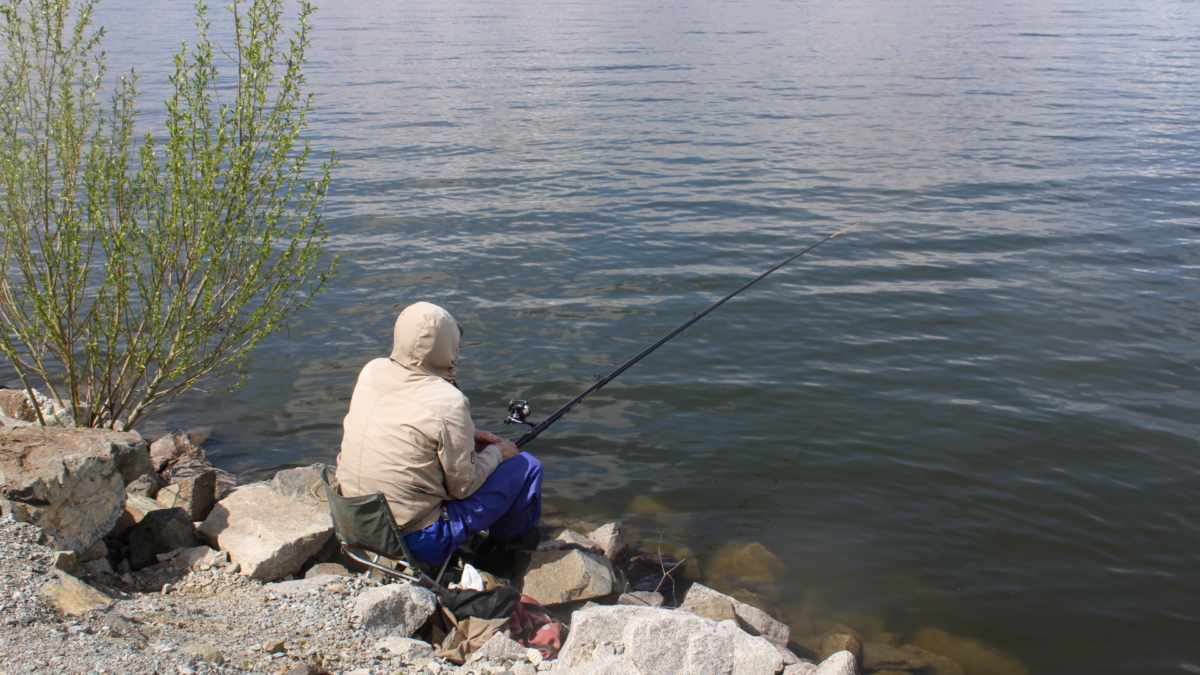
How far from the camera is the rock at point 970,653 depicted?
5.29 metres

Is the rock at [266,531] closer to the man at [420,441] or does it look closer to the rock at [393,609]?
the man at [420,441]

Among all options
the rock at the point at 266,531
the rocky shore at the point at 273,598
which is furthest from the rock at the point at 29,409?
the rock at the point at 266,531

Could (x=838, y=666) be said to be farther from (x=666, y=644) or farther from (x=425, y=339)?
(x=425, y=339)

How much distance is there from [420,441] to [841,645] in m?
3.00

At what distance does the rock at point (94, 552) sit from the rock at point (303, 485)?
1118 mm

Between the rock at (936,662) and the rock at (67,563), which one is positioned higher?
the rock at (67,563)

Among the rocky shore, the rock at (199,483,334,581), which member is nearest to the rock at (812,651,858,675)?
the rocky shore

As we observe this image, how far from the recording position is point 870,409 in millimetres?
8367

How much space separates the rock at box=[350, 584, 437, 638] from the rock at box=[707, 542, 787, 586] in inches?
93.0

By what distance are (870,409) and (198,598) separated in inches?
245

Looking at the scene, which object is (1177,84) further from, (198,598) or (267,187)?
(198,598)

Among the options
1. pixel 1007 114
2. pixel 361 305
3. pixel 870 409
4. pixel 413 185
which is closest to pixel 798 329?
pixel 870 409

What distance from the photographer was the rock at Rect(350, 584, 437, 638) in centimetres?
443

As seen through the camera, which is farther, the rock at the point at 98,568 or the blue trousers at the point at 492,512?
the blue trousers at the point at 492,512
